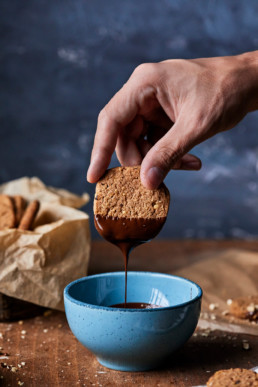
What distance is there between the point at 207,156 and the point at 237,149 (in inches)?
5.8

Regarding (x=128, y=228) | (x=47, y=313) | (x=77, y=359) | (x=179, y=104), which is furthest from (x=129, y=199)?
(x=47, y=313)

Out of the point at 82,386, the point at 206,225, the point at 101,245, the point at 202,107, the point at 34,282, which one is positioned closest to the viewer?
the point at 82,386

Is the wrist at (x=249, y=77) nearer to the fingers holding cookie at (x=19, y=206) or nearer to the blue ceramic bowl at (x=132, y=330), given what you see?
the blue ceramic bowl at (x=132, y=330)

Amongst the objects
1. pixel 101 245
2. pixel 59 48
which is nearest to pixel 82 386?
pixel 101 245

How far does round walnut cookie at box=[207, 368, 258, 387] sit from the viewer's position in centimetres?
95

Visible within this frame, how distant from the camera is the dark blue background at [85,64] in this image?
2.52 metres

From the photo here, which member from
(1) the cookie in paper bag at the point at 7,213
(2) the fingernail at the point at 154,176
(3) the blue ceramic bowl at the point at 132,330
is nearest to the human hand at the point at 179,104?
(2) the fingernail at the point at 154,176

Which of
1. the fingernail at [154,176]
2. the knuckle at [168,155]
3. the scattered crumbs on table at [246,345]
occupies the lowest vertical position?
the scattered crumbs on table at [246,345]

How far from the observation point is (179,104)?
4.10 ft

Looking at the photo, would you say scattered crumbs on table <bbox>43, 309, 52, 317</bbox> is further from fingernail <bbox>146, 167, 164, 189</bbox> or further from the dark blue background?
the dark blue background

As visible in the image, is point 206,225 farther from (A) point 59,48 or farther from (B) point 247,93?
(B) point 247,93

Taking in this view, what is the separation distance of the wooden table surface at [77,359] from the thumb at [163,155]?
15.6 inches

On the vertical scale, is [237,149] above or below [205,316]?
above

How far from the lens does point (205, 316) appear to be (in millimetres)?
1470
